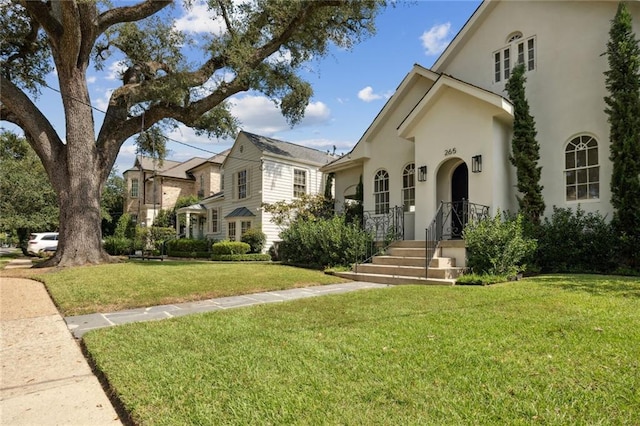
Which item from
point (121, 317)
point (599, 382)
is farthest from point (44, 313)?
point (599, 382)

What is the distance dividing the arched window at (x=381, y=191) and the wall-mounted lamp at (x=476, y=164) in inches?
161

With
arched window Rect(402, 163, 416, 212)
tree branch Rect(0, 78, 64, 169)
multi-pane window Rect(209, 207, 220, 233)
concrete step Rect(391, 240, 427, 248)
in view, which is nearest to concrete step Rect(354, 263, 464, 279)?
concrete step Rect(391, 240, 427, 248)

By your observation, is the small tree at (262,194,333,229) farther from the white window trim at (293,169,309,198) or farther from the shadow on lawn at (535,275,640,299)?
the shadow on lawn at (535,275,640,299)

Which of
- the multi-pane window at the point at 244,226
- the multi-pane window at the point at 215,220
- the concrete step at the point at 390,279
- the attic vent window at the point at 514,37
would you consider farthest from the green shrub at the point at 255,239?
the attic vent window at the point at 514,37

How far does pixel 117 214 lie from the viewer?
1486 inches

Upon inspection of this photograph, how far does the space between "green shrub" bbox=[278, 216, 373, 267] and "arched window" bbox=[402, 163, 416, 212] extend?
2.41 m

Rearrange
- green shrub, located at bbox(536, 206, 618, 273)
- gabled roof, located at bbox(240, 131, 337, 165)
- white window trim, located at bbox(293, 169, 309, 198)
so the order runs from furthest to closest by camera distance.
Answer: white window trim, located at bbox(293, 169, 309, 198) → gabled roof, located at bbox(240, 131, 337, 165) → green shrub, located at bbox(536, 206, 618, 273)

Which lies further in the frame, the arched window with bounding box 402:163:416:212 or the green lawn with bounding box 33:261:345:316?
the arched window with bounding box 402:163:416:212

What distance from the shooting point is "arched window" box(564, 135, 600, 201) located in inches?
377

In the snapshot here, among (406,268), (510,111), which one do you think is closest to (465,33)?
(510,111)

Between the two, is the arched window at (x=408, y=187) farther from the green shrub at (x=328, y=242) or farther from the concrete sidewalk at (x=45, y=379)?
the concrete sidewalk at (x=45, y=379)

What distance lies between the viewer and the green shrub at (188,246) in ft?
74.2

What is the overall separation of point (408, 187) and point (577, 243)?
5649 millimetres

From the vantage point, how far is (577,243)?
906cm
